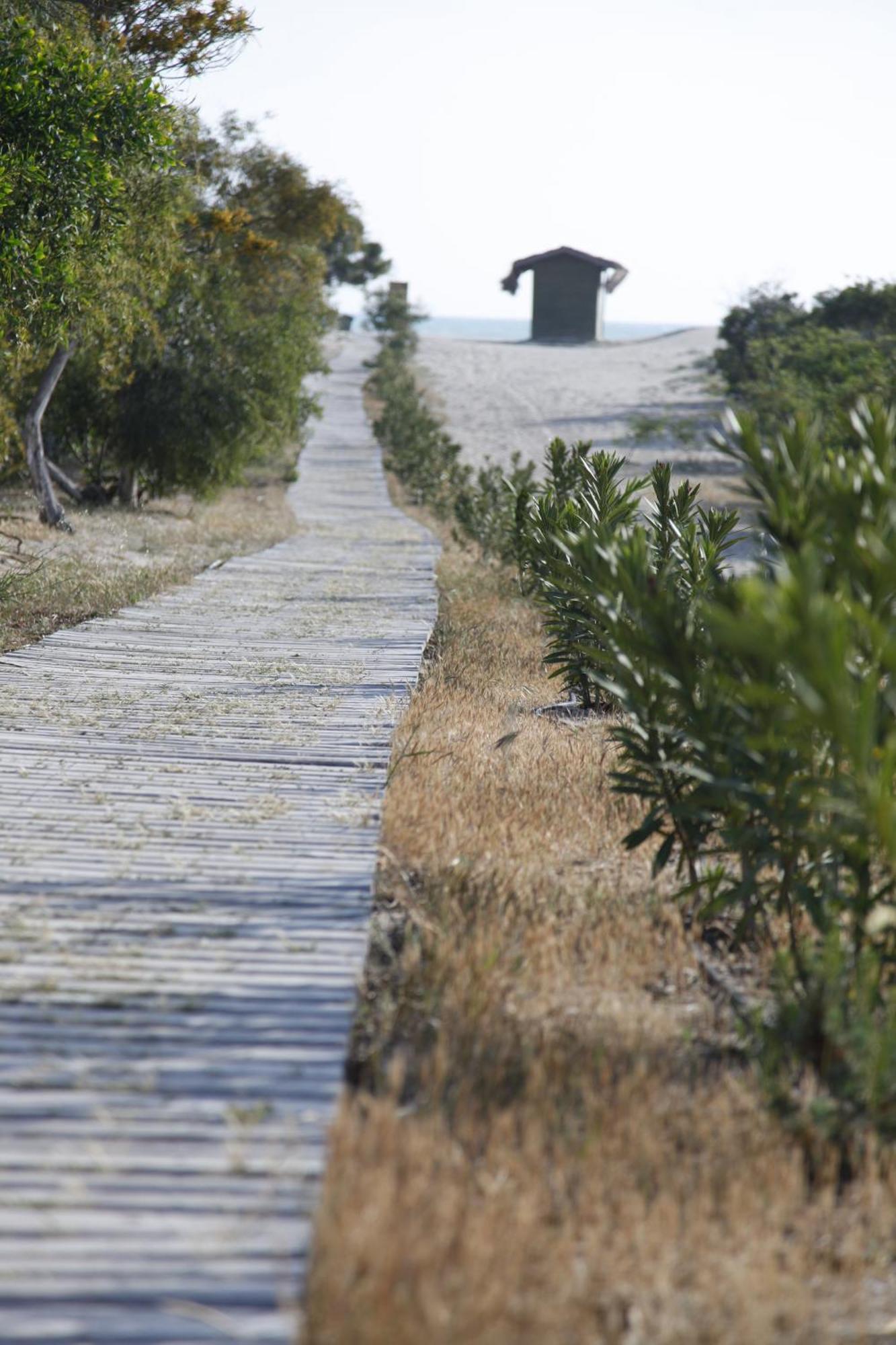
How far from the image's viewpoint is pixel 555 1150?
8.85 ft

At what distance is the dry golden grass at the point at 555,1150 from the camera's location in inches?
85.7

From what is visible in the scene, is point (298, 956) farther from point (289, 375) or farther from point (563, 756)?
point (289, 375)

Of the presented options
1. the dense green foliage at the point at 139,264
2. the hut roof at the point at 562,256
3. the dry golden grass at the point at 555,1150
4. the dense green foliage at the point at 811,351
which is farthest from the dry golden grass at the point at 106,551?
the hut roof at the point at 562,256

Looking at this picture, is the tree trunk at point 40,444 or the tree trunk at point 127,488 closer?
the tree trunk at point 40,444

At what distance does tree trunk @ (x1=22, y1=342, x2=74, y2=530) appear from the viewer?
13.5 metres

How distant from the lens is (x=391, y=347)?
5150cm

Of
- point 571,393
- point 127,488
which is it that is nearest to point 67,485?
point 127,488

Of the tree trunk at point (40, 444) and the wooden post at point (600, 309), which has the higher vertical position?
the wooden post at point (600, 309)

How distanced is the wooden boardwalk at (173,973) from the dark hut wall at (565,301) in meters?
50.7

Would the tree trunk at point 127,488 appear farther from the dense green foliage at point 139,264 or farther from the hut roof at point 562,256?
the hut roof at point 562,256

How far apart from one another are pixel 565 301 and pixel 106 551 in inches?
1909

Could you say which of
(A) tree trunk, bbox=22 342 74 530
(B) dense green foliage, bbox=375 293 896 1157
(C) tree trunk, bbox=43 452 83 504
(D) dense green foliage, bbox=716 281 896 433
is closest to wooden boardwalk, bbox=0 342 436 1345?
(B) dense green foliage, bbox=375 293 896 1157

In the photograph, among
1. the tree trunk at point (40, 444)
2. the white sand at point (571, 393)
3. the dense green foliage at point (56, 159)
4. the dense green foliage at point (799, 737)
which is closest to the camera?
the dense green foliage at point (799, 737)

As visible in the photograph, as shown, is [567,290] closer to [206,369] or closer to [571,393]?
[571,393]
